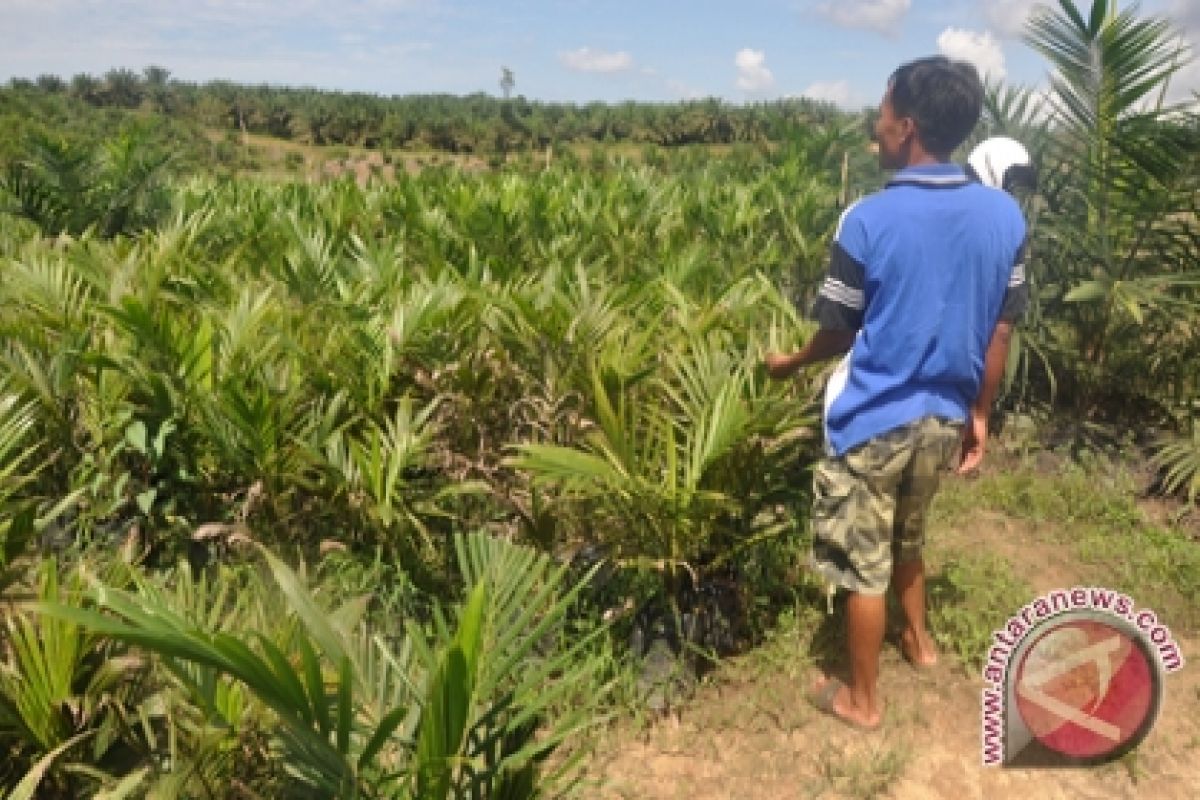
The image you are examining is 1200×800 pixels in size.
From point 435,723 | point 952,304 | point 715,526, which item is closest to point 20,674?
point 435,723

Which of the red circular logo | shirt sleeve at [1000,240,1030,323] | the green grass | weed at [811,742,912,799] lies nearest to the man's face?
shirt sleeve at [1000,240,1030,323]

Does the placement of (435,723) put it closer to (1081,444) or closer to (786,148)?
(1081,444)

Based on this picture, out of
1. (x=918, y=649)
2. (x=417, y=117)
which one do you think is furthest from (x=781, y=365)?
(x=417, y=117)

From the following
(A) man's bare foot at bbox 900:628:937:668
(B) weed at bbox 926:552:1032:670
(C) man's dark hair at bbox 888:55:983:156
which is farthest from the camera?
(B) weed at bbox 926:552:1032:670

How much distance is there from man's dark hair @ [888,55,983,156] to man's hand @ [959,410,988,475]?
72 centimetres

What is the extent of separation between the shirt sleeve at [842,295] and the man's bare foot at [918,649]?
1039 mm

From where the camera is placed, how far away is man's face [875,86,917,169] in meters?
2.21

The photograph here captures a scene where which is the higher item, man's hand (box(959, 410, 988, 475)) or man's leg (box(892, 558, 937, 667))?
man's hand (box(959, 410, 988, 475))

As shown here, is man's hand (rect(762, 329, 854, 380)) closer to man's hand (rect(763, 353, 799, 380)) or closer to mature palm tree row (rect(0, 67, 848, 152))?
man's hand (rect(763, 353, 799, 380))

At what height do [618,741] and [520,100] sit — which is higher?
[520,100]

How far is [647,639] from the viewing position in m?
2.65

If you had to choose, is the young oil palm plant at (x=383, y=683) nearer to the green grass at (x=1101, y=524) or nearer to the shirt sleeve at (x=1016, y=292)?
the shirt sleeve at (x=1016, y=292)

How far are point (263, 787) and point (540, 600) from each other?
2.22 ft

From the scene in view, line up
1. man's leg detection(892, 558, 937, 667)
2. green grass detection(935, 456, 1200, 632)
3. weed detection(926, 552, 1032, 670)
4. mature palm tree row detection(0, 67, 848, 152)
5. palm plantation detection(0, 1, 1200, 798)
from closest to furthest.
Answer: palm plantation detection(0, 1, 1200, 798) < man's leg detection(892, 558, 937, 667) < weed detection(926, 552, 1032, 670) < green grass detection(935, 456, 1200, 632) < mature palm tree row detection(0, 67, 848, 152)
